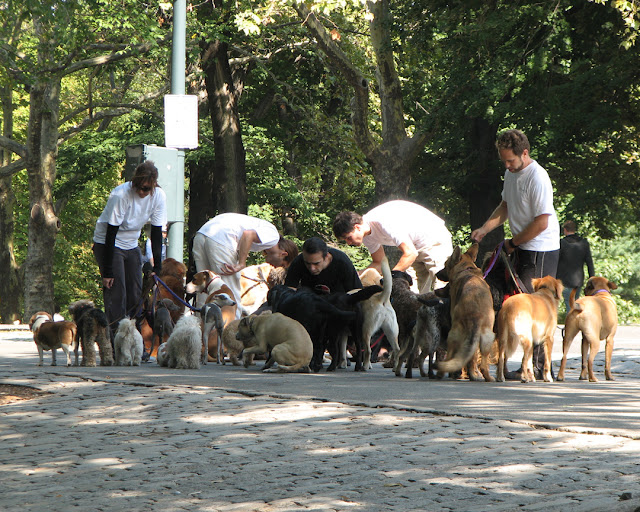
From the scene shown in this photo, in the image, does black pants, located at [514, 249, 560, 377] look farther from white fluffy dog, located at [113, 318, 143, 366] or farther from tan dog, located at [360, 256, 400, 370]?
white fluffy dog, located at [113, 318, 143, 366]

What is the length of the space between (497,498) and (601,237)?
23.4 meters

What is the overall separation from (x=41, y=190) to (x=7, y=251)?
30.9 feet

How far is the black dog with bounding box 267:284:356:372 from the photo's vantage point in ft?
32.6

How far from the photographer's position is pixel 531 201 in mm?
8859

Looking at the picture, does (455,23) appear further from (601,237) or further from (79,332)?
(79,332)

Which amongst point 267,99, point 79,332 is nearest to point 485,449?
point 79,332

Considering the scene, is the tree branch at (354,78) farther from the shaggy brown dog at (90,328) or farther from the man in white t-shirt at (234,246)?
the shaggy brown dog at (90,328)

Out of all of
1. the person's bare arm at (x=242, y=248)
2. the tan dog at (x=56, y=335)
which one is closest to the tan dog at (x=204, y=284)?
the person's bare arm at (x=242, y=248)

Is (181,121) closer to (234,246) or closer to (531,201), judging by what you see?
(234,246)

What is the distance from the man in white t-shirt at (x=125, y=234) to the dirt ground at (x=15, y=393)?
2.55 metres

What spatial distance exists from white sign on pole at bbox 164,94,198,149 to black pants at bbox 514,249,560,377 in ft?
18.1

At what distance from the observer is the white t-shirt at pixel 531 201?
8797mm

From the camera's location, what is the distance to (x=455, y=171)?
96.2 ft

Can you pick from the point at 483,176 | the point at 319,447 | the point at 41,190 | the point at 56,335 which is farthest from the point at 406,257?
the point at 41,190
